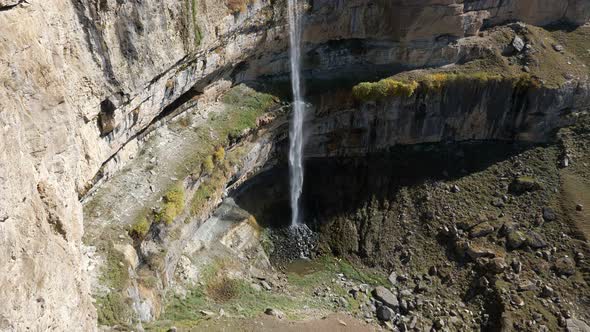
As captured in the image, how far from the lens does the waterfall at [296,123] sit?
100 ft

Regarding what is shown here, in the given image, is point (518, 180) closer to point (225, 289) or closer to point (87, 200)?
point (225, 289)

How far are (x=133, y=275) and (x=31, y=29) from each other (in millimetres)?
10604

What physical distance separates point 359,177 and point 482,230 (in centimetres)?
889

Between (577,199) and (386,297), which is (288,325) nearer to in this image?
(386,297)

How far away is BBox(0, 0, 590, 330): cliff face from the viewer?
1195cm

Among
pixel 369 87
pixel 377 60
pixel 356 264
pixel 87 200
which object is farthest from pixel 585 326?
Answer: pixel 87 200

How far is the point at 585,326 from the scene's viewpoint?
23859 mm

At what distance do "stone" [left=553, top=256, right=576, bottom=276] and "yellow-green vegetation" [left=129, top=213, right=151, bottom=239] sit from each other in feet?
72.8

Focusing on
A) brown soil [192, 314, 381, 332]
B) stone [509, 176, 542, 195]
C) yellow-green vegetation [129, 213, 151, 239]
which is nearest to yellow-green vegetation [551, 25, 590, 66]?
stone [509, 176, 542, 195]

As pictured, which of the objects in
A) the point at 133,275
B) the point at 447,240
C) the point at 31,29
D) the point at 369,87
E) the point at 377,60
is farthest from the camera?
the point at 377,60

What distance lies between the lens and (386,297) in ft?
88.6

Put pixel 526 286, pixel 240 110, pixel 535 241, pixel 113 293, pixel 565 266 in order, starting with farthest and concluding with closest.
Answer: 1. pixel 240 110
2. pixel 535 241
3. pixel 565 266
4. pixel 526 286
5. pixel 113 293

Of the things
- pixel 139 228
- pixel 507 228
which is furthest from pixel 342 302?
pixel 139 228

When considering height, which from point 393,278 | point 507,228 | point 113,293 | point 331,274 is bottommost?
point 331,274
